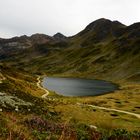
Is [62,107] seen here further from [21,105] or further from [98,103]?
[98,103]

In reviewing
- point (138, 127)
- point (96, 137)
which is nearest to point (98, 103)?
point (138, 127)

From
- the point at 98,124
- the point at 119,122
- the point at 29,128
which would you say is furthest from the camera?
the point at 119,122

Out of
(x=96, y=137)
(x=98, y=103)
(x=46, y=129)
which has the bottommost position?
(x=98, y=103)

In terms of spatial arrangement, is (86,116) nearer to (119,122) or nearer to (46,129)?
(119,122)

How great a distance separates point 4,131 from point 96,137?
675 centimetres

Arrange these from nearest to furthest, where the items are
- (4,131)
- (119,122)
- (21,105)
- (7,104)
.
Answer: (4,131) → (7,104) → (21,105) → (119,122)

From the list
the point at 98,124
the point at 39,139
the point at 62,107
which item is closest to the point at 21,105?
the point at 98,124

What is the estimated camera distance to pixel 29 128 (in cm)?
1909

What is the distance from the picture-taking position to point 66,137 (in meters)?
10.1

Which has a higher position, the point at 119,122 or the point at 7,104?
the point at 7,104

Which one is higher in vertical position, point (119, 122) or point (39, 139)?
point (39, 139)

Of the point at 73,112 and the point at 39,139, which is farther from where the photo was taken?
the point at 73,112

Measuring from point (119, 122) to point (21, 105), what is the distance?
21488mm

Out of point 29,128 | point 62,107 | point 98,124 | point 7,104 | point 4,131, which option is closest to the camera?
point 4,131
